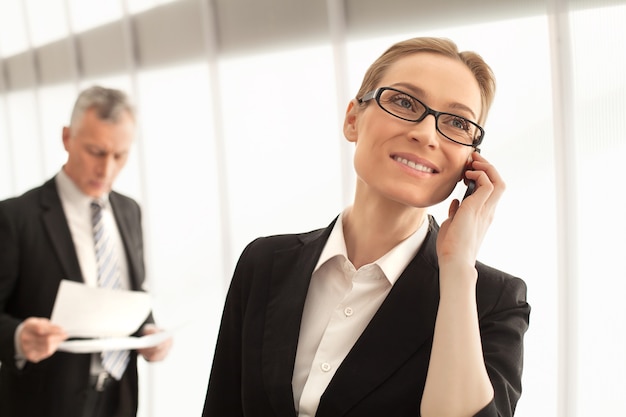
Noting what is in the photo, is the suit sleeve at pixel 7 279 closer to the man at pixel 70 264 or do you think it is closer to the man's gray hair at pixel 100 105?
the man at pixel 70 264

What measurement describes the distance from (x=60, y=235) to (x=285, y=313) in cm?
153

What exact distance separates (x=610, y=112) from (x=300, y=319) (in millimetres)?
1397

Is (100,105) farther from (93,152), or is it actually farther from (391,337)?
(391,337)

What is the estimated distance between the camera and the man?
2.40 metres

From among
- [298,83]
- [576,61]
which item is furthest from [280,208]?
[576,61]

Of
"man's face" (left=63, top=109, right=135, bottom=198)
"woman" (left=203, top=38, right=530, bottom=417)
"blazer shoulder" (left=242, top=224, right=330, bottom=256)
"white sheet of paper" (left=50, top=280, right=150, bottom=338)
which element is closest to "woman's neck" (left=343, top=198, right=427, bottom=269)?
"woman" (left=203, top=38, right=530, bottom=417)

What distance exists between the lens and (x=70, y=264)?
254 centimetres

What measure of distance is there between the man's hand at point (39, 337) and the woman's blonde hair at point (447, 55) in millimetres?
1636

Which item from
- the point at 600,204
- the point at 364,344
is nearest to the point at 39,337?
the point at 364,344

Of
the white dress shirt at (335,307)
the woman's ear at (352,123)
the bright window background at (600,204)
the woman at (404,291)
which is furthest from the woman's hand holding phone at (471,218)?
the bright window background at (600,204)

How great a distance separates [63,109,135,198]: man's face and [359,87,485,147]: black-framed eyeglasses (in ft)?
5.33

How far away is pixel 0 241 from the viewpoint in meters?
2.40

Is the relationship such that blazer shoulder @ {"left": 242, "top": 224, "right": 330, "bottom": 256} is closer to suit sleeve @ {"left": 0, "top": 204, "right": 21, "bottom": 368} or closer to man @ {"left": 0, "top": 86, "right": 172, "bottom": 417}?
man @ {"left": 0, "top": 86, "right": 172, "bottom": 417}

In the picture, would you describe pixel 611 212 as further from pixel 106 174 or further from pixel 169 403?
pixel 169 403
